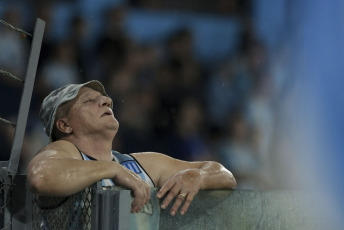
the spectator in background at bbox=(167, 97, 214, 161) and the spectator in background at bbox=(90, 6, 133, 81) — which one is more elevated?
the spectator in background at bbox=(90, 6, 133, 81)

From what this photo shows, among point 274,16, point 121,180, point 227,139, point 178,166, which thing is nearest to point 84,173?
point 121,180

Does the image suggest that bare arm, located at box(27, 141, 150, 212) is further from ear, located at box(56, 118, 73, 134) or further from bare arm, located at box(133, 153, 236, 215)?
ear, located at box(56, 118, 73, 134)

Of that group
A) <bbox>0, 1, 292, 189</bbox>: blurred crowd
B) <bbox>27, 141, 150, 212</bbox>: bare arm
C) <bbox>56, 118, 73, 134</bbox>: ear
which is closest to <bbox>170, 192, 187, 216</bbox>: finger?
<bbox>27, 141, 150, 212</bbox>: bare arm

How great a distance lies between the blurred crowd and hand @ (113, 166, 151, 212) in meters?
1.64

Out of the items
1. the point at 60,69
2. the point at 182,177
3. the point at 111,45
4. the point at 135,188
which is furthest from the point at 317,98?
the point at 135,188

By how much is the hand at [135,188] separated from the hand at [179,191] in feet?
0.30

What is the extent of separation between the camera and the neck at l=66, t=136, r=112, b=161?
74.0 inches

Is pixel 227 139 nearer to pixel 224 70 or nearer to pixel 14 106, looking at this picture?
Answer: pixel 224 70

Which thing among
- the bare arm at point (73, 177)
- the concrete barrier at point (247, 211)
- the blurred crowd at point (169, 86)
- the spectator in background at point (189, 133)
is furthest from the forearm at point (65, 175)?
the spectator in background at point (189, 133)

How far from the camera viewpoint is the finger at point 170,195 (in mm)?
1523

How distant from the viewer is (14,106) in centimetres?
299

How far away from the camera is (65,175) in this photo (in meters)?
1.42

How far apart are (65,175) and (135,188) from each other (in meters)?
0.16

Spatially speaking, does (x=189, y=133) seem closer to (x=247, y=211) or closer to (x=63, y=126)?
(x=63, y=126)
